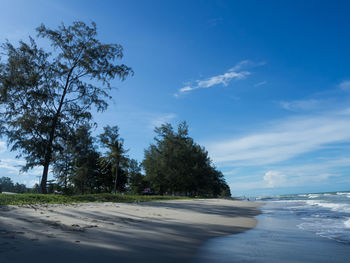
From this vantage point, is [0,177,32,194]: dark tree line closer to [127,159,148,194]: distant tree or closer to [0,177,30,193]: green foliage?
[0,177,30,193]: green foliage

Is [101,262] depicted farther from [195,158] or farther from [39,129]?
[195,158]

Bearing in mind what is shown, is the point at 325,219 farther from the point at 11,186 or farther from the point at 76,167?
the point at 11,186

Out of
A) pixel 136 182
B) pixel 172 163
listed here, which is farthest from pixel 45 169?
pixel 136 182

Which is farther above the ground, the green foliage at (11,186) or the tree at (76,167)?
the tree at (76,167)

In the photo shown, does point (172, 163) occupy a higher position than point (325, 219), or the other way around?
point (172, 163)

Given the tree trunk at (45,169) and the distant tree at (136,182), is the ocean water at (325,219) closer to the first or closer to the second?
the tree trunk at (45,169)

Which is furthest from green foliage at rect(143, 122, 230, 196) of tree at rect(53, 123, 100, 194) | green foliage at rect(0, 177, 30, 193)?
green foliage at rect(0, 177, 30, 193)

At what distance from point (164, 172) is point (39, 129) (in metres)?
35.6

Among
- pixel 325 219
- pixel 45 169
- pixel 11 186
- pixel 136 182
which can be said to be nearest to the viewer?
pixel 325 219

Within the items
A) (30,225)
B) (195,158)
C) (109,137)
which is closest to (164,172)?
(195,158)

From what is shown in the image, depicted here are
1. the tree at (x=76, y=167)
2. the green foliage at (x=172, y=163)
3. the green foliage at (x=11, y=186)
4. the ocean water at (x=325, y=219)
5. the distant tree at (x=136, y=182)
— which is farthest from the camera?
the green foliage at (x=11, y=186)

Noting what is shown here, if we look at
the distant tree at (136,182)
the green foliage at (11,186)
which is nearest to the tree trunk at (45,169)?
the distant tree at (136,182)

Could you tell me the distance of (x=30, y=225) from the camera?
18.5 feet

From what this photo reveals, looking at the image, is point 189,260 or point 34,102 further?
point 34,102
